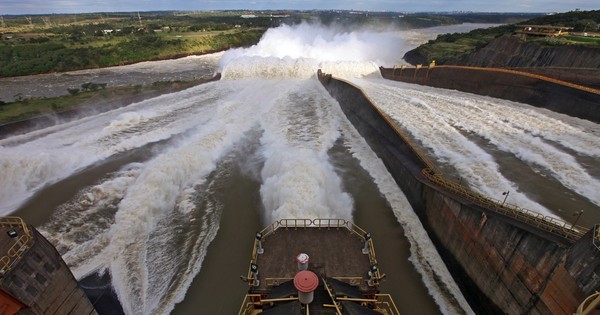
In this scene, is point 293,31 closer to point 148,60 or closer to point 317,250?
point 148,60

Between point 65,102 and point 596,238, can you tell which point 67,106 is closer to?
point 65,102

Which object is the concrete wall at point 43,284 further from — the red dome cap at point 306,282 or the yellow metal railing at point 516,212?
the yellow metal railing at point 516,212

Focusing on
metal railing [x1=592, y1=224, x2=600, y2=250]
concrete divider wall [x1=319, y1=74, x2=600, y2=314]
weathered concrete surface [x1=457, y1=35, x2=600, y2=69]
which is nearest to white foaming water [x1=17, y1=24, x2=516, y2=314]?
concrete divider wall [x1=319, y1=74, x2=600, y2=314]

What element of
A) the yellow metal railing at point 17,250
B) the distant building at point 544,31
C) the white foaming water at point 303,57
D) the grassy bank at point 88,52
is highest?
the distant building at point 544,31

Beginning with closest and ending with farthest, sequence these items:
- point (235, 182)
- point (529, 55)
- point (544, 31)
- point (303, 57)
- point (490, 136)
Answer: point (235, 182), point (490, 136), point (529, 55), point (544, 31), point (303, 57)

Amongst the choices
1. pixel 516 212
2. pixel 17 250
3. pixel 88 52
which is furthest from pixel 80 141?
pixel 88 52

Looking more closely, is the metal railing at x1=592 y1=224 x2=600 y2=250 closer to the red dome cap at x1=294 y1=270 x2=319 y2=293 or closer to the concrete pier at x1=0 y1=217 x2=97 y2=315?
the red dome cap at x1=294 y1=270 x2=319 y2=293

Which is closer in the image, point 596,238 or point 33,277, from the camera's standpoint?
point 596,238

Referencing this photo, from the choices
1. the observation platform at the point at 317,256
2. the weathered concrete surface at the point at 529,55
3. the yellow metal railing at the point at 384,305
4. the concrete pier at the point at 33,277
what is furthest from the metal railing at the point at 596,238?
the weathered concrete surface at the point at 529,55
